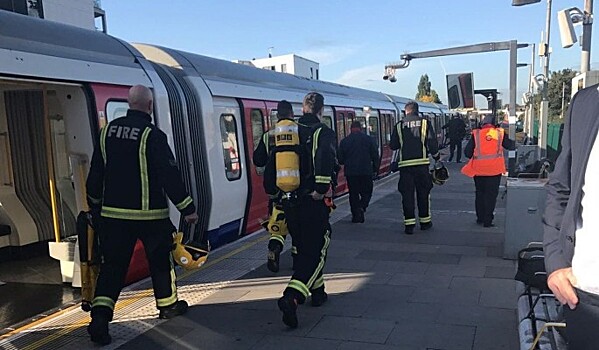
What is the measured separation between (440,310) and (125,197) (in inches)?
109

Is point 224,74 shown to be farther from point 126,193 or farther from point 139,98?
point 126,193

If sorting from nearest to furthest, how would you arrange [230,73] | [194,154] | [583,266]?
[583,266], [194,154], [230,73]

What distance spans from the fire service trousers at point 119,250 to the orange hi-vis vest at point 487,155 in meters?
5.00

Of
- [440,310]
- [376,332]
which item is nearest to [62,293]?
[376,332]

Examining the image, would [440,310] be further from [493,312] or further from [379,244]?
[379,244]

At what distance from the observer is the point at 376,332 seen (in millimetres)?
4113

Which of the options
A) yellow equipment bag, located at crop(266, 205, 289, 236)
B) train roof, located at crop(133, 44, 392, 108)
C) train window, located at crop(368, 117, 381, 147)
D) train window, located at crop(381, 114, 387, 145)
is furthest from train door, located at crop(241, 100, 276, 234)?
train window, located at crop(381, 114, 387, 145)

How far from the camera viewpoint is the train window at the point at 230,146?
7.14 meters

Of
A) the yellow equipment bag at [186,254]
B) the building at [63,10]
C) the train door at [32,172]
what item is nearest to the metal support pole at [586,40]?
the yellow equipment bag at [186,254]

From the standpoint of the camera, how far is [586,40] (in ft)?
30.8

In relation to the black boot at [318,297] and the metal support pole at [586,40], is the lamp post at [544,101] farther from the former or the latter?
the black boot at [318,297]

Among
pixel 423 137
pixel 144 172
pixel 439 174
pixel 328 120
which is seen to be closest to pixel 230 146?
pixel 423 137

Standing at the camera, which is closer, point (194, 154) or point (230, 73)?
point (194, 154)

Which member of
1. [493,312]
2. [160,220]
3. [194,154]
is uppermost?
[194,154]
